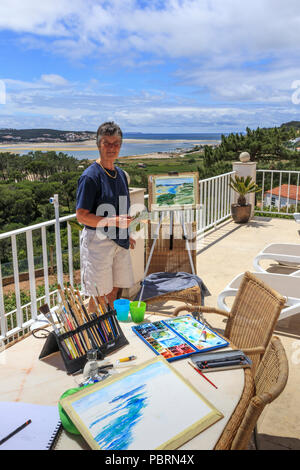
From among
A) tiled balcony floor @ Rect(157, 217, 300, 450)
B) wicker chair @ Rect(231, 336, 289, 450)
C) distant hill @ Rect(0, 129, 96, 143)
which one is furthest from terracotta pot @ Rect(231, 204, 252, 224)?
distant hill @ Rect(0, 129, 96, 143)

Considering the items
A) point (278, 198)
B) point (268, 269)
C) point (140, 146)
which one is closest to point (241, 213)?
point (278, 198)

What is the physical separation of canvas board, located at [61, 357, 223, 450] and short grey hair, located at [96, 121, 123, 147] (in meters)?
1.56

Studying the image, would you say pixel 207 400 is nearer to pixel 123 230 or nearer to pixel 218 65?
pixel 123 230

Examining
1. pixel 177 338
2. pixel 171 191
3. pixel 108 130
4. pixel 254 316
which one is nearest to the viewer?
pixel 177 338

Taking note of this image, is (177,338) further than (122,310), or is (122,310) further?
(122,310)

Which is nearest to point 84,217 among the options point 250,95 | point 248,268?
point 248,268

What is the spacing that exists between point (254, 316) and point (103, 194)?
1.20 meters

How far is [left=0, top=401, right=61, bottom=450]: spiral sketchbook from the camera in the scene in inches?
42.3

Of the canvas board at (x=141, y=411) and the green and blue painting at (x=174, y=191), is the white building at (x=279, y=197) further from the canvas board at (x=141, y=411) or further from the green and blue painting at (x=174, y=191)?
the canvas board at (x=141, y=411)

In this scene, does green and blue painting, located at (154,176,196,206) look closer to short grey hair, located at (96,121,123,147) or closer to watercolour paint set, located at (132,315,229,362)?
short grey hair, located at (96,121,123,147)

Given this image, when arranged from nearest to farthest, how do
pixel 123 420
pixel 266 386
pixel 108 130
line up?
pixel 123 420 < pixel 266 386 < pixel 108 130

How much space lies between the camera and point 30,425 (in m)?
1.15

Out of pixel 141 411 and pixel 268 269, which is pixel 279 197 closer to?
pixel 268 269

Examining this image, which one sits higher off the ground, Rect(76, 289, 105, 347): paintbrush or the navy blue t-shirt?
the navy blue t-shirt
